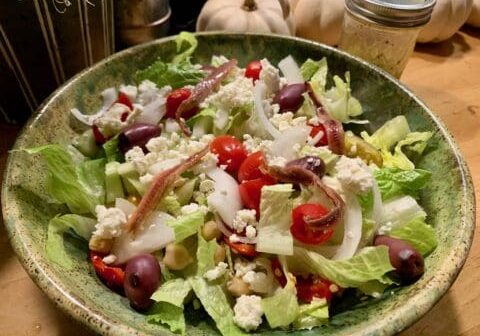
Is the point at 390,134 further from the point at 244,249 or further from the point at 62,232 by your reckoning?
the point at 62,232

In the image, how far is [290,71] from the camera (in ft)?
4.14

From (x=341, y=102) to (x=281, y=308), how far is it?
54 cm

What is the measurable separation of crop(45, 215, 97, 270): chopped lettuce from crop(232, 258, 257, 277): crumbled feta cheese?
0.27 meters

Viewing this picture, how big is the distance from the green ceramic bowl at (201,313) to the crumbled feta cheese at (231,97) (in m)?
0.25

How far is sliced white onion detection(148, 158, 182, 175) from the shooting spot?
0.99 m

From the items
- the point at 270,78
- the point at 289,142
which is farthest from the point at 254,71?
the point at 289,142

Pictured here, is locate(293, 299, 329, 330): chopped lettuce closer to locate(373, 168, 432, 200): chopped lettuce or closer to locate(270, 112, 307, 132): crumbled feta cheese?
locate(373, 168, 432, 200): chopped lettuce

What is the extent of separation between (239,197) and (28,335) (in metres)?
0.44

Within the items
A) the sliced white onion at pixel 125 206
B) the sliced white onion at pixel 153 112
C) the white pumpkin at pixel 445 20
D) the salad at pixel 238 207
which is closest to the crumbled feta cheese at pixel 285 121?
the salad at pixel 238 207

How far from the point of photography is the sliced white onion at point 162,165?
99 centimetres

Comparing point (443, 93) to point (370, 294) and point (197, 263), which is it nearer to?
point (370, 294)

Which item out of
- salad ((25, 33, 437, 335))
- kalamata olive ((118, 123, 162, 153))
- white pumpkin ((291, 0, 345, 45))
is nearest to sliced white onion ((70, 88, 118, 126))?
salad ((25, 33, 437, 335))

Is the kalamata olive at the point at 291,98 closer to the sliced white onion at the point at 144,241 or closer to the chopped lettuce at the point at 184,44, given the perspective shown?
the chopped lettuce at the point at 184,44

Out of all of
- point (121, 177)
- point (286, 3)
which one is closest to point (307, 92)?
point (121, 177)
